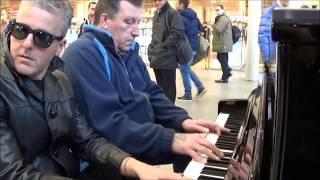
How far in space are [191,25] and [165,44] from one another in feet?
3.35

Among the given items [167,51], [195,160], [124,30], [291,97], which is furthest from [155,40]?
[291,97]

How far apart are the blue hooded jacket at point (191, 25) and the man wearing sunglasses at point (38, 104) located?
450 cm

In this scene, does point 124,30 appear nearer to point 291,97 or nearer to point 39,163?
point 39,163

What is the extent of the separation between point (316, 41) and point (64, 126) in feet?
3.04

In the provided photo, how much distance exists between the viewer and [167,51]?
5.25m

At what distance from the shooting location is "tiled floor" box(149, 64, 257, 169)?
565 centimetres

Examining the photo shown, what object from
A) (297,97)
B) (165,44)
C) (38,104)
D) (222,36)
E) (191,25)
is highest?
(297,97)

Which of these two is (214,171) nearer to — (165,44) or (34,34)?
(34,34)

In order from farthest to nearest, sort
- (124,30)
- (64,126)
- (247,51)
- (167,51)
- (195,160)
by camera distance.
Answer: (247,51) → (167,51) → (124,30) → (195,160) → (64,126)

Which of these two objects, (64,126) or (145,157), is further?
(145,157)

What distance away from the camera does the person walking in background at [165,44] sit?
5.07m

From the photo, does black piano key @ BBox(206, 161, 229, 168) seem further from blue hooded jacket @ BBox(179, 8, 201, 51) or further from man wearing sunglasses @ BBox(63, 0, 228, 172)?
blue hooded jacket @ BBox(179, 8, 201, 51)

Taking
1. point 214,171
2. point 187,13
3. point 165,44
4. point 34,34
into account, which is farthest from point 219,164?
point 187,13

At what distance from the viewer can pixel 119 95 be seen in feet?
6.40
